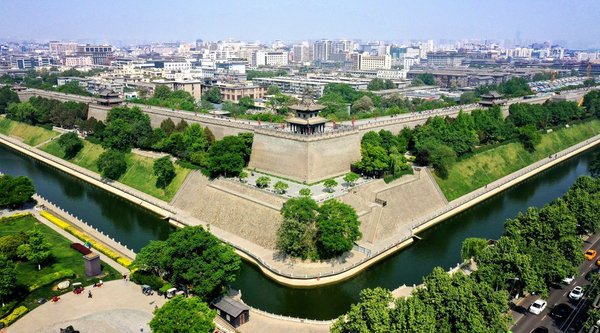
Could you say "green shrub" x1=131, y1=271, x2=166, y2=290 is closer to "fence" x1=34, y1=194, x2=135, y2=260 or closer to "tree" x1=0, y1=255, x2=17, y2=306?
"fence" x1=34, y1=194, x2=135, y2=260

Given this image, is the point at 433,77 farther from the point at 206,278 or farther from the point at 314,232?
the point at 206,278

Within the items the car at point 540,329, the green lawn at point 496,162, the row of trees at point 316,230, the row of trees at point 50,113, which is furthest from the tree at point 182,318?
the row of trees at point 50,113

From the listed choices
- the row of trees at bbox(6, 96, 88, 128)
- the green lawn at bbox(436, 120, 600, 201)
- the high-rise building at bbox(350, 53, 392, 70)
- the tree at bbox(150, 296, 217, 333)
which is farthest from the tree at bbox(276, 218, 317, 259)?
the high-rise building at bbox(350, 53, 392, 70)

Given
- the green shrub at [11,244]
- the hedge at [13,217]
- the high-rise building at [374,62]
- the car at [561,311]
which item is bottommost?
the hedge at [13,217]

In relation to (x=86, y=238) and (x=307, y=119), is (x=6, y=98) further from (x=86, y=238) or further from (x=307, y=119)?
(x=307, y=119)

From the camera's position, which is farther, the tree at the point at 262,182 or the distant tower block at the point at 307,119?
the distant tower block at the point at 307,119

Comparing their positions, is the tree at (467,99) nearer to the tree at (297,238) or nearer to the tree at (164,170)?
the tree at (164,170)
